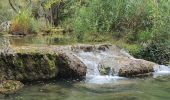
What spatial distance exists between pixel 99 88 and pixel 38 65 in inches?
109

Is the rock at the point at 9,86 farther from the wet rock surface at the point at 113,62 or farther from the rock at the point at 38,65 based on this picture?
the wet rock surface at the point at 113,62

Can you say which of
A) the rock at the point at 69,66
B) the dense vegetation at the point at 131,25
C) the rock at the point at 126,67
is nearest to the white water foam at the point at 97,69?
the rock at the point at 126,67

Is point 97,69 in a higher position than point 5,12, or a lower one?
lower

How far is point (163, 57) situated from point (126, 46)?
7.13 feet

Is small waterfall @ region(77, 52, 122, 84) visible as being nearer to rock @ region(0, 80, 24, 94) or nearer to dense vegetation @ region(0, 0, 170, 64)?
dense vegetation @ region(0, 0, 170, 64)

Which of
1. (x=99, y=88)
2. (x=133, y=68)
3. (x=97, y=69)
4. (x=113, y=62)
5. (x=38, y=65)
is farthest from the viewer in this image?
(x=113, y=62)

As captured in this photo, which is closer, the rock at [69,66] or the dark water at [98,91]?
the dark water at [98,91]

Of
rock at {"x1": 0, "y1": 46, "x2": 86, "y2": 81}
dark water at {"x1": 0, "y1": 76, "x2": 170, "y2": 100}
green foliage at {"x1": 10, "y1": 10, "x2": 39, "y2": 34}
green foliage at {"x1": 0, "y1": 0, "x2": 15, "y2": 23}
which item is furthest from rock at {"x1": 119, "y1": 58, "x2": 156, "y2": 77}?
green foliage at {"x1": 0, "y1": 0, "x2": 15, "y2": 23}

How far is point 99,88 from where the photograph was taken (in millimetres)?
15133

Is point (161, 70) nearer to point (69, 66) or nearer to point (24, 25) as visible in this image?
point (69, 66)

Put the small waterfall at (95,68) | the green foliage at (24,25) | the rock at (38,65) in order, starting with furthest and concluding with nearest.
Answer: the green foliage at (24,25) → the small waterfall at (95,68) → the rock at (38,65)

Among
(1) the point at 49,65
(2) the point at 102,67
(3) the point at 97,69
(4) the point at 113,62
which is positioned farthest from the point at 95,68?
(1) the point at 49,65

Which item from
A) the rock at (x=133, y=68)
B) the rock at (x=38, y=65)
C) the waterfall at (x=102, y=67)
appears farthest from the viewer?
the rock at (x=133, y=68)

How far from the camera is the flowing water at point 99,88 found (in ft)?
44.4
